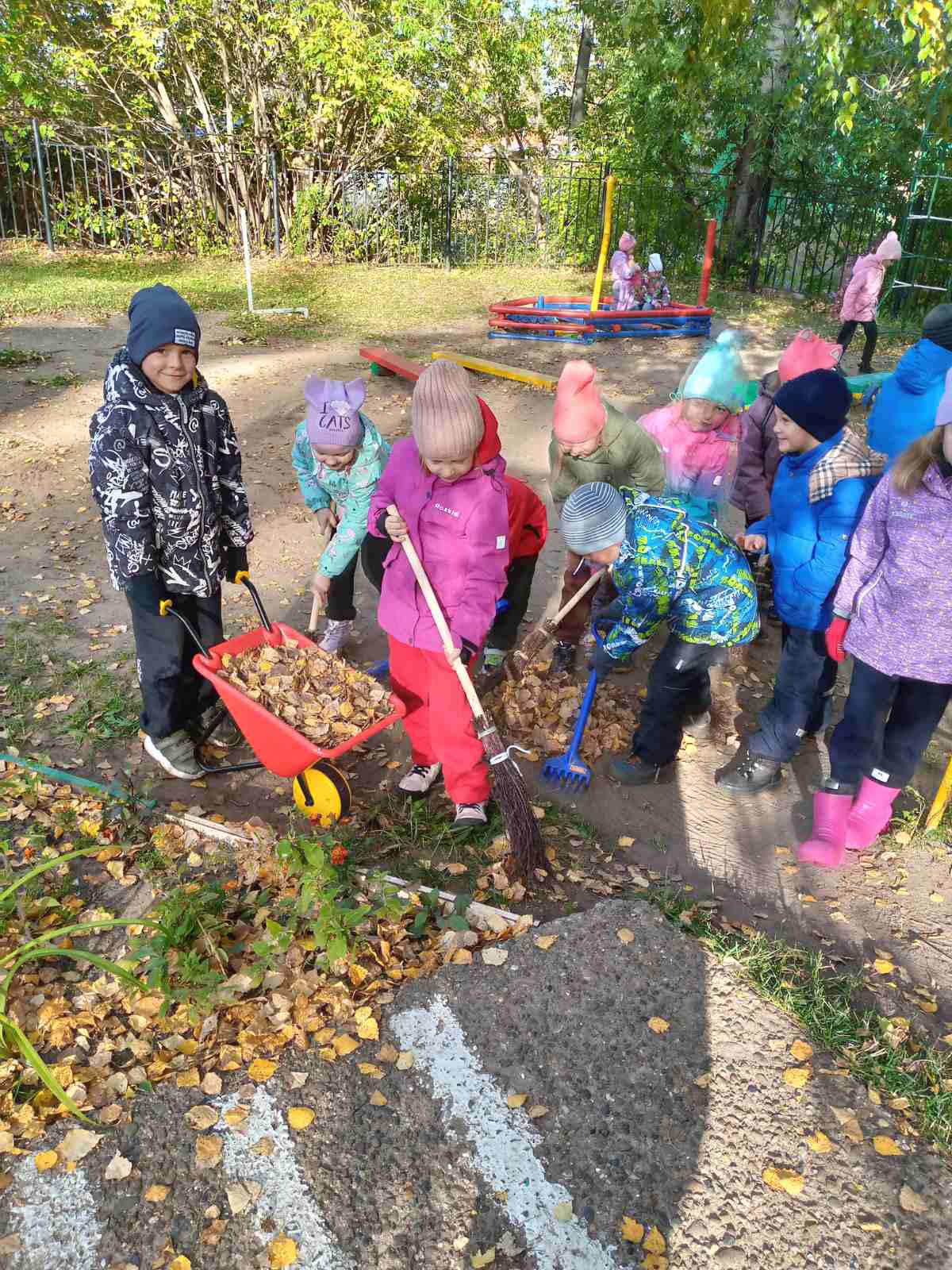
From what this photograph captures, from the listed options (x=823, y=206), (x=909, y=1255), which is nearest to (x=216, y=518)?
(x=909, y=1255)

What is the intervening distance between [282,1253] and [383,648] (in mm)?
3114

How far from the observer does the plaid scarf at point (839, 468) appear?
3344 millimetres

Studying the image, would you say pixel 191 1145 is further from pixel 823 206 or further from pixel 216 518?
pixel 823 206

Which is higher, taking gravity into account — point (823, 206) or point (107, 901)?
point (823, 206)

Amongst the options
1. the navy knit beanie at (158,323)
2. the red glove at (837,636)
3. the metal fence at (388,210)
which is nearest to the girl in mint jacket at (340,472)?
the navy knit beanie at (158,323)

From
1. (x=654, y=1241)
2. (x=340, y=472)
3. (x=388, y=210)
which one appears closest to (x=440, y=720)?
(x=340, y=472)

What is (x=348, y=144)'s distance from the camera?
17.4 metres

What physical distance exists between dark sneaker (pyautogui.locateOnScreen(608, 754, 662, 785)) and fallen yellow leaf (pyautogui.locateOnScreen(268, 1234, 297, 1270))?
7.46 feet

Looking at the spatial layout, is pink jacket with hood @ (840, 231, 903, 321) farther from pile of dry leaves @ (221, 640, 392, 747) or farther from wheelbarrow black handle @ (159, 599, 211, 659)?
wheelbarrow black handle @ (159, 599, 211, 659)

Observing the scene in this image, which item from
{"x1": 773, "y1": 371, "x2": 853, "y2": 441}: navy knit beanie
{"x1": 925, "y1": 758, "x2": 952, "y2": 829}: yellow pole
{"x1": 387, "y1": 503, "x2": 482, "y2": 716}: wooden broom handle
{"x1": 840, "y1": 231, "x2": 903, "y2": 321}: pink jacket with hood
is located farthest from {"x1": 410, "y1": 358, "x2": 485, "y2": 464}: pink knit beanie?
{"x1": 840, "y1": 231, "x2": 903, "y2": 321}: pink jacket with hood

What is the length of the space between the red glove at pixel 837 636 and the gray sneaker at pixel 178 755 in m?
2.59

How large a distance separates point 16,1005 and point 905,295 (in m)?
16.1

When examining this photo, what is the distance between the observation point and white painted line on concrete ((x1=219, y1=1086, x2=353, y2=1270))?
208 cm

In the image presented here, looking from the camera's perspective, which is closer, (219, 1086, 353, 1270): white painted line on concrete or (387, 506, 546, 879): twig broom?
(219, 1086, 353, 1270): white painted line on concrete
